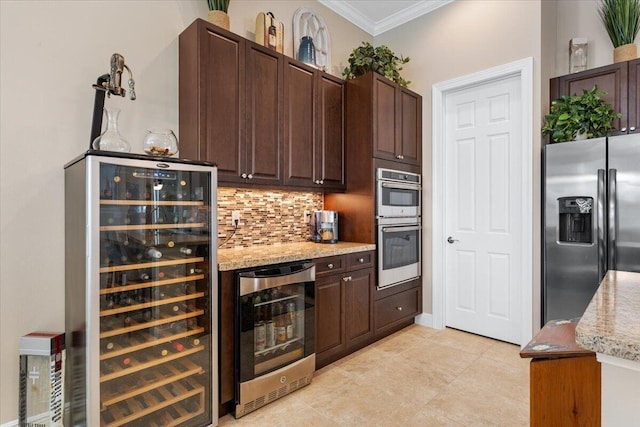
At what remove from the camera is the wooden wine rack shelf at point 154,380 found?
1.71 meters

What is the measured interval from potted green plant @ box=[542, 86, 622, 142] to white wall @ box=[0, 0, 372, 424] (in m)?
3.25

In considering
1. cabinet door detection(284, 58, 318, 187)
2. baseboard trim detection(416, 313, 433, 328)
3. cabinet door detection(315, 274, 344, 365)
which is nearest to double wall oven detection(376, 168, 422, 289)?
baseboard trim detection(416, 313, 433, 328)

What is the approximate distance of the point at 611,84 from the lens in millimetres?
2807

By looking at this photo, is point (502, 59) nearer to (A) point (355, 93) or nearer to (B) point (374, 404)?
(A) point (355, 93)

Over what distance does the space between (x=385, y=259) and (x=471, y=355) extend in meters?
1.10

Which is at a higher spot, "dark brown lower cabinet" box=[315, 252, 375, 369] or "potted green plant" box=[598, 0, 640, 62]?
"potted green plant" box=[598, 0, 640, 62]

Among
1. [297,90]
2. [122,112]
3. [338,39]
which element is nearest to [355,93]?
[297,90]

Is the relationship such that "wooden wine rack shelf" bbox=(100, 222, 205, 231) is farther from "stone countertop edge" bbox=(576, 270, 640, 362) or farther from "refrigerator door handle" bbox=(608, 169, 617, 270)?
"refrigerator door handle" bbox=(608, 169, 617, 270)

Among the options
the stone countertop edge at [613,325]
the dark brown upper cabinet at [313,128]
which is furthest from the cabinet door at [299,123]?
the stone countertop edge at [613,325]

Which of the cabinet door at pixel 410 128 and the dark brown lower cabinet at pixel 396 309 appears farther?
the cabinet door at pixel 410 128

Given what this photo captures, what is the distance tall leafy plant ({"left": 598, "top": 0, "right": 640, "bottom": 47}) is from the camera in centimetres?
275

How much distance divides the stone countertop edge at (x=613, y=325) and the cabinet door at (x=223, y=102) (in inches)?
84.9

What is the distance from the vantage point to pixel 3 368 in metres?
1.86

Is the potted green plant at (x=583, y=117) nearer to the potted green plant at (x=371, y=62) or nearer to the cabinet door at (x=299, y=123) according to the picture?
the potted green plant at (x=371, y=62)
